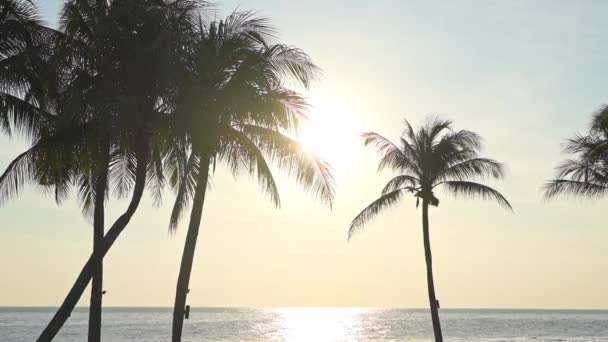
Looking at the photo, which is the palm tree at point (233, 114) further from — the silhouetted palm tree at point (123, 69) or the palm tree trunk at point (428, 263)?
the palm tree trunk at point (428, 263)

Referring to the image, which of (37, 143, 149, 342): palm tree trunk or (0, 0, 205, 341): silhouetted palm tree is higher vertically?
(0, 0, 205, 341): silhouetted palm tree

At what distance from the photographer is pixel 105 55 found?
60.8 feet

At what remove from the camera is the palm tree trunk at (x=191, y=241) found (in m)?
20.1

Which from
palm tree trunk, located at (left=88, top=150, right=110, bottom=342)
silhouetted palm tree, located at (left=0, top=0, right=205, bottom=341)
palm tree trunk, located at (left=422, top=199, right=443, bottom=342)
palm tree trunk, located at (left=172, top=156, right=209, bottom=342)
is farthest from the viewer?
palm tree trunk, located at (left=422, top=199, right=443, bottom=342)

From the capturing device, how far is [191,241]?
20.5 meters

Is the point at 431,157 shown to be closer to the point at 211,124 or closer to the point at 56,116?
the point at 211,124

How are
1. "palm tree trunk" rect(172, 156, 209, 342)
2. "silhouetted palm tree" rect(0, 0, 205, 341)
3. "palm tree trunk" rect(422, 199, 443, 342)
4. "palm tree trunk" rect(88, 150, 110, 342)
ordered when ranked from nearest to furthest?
1. "silhouetted palm tree" rect(0, 0, 205, 341)
2. "palm tree trunk" rect(172, 156, 209, 342)
3. "palm tree trunk" rect(88, 150, 110, 342)
4. "palm tree trunk" rect(422, 199, 443, 342)

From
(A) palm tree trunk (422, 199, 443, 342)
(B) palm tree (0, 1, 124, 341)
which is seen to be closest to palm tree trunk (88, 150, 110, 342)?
(B) palm tree (0, 1, 124, 341)

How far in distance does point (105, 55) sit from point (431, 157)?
16.8 metres

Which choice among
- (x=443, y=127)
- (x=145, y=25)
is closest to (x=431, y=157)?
(x=443, y=127)

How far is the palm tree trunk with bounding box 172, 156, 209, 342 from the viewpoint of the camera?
20109 mm

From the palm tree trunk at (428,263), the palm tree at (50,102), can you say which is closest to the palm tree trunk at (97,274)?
the palm tree at (50,102)

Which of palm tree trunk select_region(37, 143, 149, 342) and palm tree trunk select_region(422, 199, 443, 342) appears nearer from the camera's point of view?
palm tree trunk select_region(37, 143, 149, 342)

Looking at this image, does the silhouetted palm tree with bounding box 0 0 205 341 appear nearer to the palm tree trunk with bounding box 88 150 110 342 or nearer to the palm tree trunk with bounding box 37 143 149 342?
the palm tree trunk with bounding box 37 143 149 342
